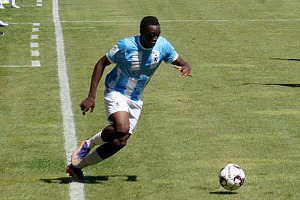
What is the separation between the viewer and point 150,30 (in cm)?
1089

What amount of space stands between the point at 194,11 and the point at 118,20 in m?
3.62

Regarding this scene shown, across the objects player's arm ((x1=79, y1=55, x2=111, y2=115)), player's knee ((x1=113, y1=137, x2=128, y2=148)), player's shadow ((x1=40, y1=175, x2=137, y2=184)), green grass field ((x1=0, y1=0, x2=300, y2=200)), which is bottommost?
green grass field ((x1=0, y1=0, x2=300, y2=200))

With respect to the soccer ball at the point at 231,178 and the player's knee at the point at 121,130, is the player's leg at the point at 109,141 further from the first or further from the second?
the soccer ball at the point at 231,178

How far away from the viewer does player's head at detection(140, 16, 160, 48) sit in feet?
35.7

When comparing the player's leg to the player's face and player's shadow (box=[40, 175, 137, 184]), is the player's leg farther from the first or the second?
the player's face

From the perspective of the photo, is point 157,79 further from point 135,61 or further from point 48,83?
point 135,61

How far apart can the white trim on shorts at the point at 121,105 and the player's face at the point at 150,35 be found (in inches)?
27.4

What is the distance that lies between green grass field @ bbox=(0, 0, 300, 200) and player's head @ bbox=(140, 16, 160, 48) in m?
1.66

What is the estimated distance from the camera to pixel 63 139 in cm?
1384

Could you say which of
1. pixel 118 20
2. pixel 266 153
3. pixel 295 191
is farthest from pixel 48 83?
pixel 118 20

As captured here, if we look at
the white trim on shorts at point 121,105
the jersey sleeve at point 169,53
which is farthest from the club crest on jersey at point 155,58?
the white trim on shorts at point 121,105

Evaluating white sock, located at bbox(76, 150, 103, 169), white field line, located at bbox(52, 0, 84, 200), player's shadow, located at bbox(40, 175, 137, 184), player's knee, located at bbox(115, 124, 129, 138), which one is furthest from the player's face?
white field line, located at bbox(52, 0, 84, 200)

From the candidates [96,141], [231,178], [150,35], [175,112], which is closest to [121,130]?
[96,141]

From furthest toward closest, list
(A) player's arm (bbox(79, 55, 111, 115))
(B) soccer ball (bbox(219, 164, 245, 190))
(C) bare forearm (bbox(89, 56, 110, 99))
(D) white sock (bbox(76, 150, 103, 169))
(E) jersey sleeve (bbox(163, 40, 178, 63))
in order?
(E) jersey sleeve (bbox(163, 40, 178, 63)) → (D) white sock (bbox(76, 150, 103, 169)) → (C) bare forearm (bbox(89, 56, 110, 99)) → (A) player's arm (bbox(79, 55, 111, 115)) → (B) soccer ball (bbox(219, 164, 245, 190))
